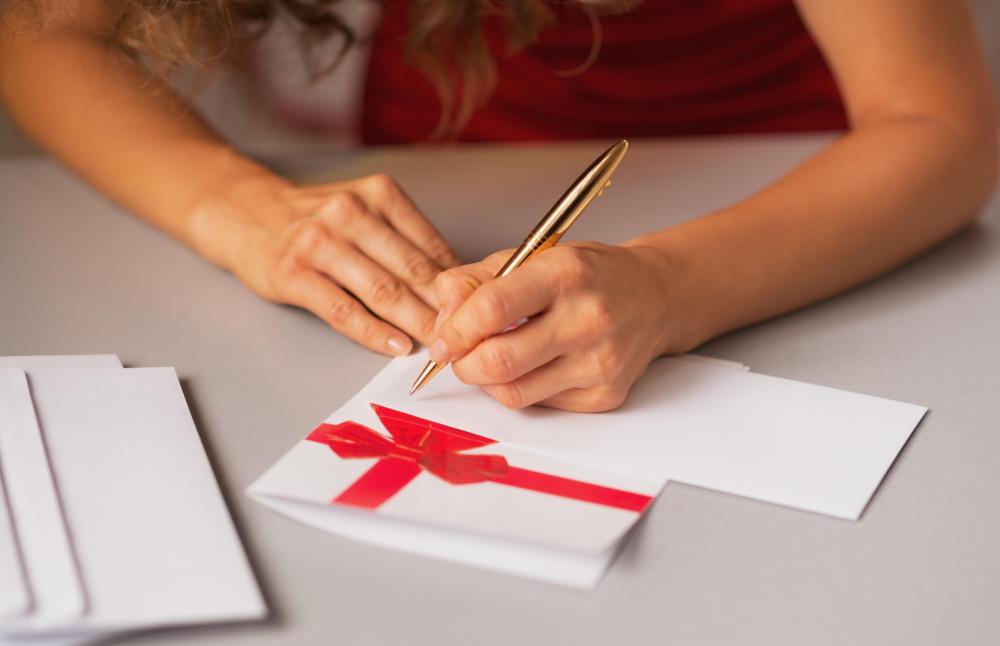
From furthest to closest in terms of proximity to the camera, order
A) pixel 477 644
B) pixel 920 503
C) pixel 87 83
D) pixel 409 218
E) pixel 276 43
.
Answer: pixel 276 43
pixel 87 83
pixel 409 218
pixel 920 503
pixel 477 644

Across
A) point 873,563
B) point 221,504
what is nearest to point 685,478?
point 873,563

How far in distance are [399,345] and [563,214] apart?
160mm

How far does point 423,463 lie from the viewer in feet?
1.99

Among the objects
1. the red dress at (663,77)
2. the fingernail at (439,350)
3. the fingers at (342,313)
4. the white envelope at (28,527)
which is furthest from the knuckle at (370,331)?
the red dress at (663,77)

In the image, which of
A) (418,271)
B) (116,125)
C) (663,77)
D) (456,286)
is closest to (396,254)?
(418,271)

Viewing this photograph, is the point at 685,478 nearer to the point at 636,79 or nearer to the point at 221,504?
the point at 221,504

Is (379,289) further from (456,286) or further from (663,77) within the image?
(663,77)

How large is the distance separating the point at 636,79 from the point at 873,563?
1057mm

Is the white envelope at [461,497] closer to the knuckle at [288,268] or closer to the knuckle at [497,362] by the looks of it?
the knuckle at [497,362]

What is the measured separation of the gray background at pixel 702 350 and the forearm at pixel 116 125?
0.15 ft

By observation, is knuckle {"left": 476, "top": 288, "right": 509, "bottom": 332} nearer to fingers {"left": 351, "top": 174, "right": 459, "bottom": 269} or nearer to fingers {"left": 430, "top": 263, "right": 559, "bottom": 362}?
fingers {"left": 430, "top": 263, "right": 559, "bottom": 362}

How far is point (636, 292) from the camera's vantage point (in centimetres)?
69

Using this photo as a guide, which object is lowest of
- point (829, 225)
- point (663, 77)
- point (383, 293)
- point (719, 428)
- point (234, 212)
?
point (719, 428)

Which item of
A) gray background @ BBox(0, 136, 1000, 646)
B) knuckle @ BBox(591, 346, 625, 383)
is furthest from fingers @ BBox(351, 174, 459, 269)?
knuckle @ BBox(591, 346, 625, 383)
